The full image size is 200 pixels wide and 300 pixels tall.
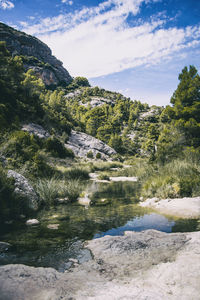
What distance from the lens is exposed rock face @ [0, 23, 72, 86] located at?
96588mm

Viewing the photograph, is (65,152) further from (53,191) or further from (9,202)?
(9,202)

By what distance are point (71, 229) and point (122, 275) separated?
10.6 feet

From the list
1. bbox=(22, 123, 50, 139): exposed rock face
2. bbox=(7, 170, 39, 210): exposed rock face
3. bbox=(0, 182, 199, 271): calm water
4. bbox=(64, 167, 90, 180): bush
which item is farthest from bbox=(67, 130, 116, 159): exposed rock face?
bbox=(0, 182, 199, 271): calm water

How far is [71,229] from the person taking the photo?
21.4ft

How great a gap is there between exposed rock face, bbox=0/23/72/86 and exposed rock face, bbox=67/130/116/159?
6907 cm

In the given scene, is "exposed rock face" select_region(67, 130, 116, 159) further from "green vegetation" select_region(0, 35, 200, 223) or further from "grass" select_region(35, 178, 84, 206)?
"grass" select_region(35, 178, 84, 206)

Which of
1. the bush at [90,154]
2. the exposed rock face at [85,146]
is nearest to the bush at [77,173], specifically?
the exposed rock face at [85,146]

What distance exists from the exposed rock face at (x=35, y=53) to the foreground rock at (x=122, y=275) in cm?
10487

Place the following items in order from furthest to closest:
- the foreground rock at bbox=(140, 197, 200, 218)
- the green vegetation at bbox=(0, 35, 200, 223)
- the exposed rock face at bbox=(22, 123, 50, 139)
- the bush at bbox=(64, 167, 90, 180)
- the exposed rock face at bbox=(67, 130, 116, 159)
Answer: the exposed rock face at bbox=(67, 130, 116, 159)
the exposed rock face at bbox=(22, 123, 50, 139)
the bush at bbox=(64, 167, 90, 180)
the green vegetation at bbox=(0, 35, 200, 223)
the foreground rock at bbox=(140, 197, 200, 218)

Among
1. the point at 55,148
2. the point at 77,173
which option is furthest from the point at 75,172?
the point at 55,148

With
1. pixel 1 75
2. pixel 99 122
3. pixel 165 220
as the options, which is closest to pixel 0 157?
pixel 165 220

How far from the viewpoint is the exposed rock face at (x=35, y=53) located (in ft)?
317

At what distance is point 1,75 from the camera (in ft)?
104

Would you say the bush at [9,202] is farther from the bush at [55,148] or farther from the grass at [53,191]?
the bush at [55,148]
